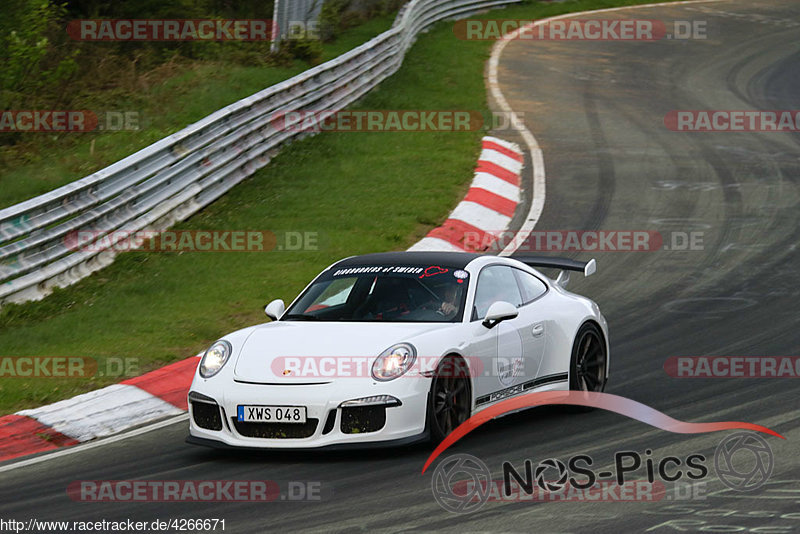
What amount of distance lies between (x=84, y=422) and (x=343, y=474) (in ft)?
8.52

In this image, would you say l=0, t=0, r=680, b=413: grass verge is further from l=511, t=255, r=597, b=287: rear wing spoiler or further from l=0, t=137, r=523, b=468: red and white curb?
l=511, t=255, r=597, b=287: rear wing spoiler

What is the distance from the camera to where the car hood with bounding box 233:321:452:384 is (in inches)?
306

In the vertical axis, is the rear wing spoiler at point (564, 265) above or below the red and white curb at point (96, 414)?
above

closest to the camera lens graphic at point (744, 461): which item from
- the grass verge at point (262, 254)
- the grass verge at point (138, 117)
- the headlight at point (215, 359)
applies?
the headlight at point (215, 359)

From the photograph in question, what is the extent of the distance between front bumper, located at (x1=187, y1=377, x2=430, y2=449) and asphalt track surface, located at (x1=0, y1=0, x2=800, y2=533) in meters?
0.15

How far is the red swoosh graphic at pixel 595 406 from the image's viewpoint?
7.95 metres

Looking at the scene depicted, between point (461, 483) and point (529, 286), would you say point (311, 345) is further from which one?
point (529, 286)

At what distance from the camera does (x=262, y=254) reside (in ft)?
46.5

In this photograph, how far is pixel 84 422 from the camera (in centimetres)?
892

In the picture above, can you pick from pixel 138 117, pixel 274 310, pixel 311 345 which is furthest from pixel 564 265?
pixel 138 117

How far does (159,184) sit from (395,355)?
284 inches

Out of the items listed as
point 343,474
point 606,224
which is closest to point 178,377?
point 343,474

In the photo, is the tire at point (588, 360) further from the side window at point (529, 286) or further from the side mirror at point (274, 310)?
the side mirror at point (274, 310)

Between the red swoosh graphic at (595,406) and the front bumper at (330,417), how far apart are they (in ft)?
0.99
